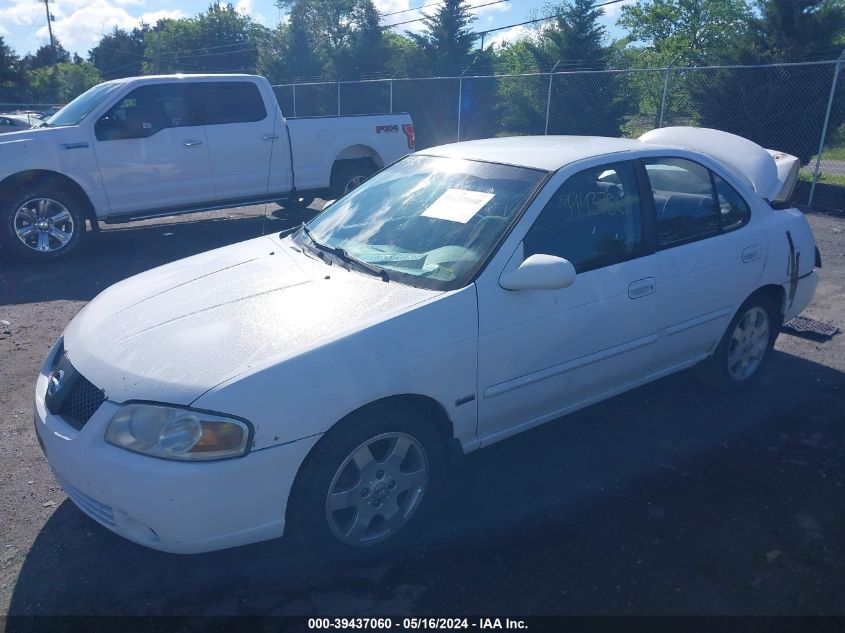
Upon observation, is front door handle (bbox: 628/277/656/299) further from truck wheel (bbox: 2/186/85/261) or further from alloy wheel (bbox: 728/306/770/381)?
truck wheel (bbox: 2/186/85/261)

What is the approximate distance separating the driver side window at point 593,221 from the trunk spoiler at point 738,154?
4.15ft

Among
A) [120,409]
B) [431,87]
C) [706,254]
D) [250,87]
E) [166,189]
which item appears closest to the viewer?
[120,409]

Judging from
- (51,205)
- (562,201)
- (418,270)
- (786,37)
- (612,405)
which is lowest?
(612,405)

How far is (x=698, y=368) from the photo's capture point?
4684 millimetres

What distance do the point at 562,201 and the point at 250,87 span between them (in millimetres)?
6895

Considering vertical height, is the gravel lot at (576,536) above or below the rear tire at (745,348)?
below

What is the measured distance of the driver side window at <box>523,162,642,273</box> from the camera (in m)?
3.51

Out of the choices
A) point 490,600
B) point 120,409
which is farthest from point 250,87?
point 490,600

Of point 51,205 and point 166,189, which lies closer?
point 51,205

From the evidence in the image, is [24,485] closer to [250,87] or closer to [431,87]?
[250,87]

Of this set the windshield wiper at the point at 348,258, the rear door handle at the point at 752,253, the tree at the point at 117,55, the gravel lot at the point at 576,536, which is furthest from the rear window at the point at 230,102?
the tree at the point at 117,55

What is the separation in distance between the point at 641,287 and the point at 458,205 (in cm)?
110

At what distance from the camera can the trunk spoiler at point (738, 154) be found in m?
5.03

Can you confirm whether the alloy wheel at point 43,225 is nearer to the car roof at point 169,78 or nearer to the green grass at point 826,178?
the car roof at point 169,78
